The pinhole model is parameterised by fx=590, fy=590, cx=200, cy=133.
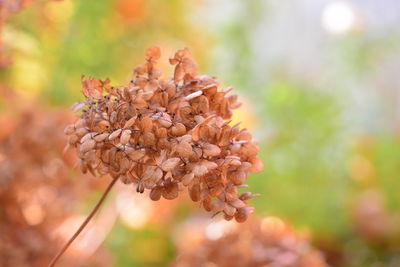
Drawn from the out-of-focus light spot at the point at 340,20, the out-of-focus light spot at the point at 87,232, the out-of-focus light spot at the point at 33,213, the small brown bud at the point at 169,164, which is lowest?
the small brown bud at the point at 169,164

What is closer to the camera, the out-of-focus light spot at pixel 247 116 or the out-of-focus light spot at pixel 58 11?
the out-of-focus light spot at pixel 58 11

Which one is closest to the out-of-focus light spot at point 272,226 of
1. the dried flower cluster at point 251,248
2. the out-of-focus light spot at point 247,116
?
the dried flower cluster at point 251,248

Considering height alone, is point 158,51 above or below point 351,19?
below

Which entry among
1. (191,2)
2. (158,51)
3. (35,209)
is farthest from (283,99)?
(158,51)

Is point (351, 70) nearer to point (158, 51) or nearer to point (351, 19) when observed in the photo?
point (351, 19)

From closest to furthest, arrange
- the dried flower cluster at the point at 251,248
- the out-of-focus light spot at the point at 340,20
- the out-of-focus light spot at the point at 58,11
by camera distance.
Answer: the dried flower cluster at the point at 251,248 < the out-of-focus light spot at the point at 58,11 < the out-of-focus light spot at the point at 340,20

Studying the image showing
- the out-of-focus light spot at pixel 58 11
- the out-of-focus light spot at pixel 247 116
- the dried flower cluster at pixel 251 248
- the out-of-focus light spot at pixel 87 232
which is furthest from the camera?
the out-of-focus light spot at pixel 247 116

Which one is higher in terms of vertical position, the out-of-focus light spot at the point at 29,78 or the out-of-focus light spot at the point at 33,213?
the out-of-focus light spot at the point at 29,78

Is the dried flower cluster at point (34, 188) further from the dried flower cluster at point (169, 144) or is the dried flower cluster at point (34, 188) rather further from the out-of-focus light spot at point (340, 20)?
the out-of-focus light spot at point (340, 20)
